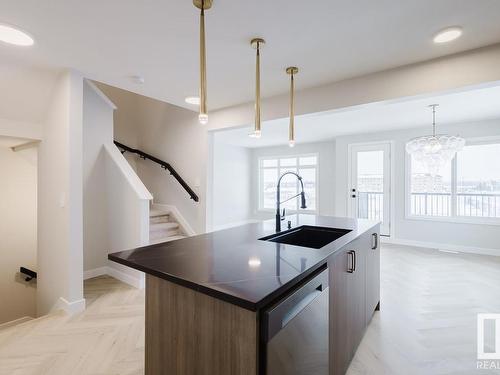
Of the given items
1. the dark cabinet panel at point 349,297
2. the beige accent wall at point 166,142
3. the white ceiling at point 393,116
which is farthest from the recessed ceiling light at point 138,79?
the dark cabinet panel at point 349,297

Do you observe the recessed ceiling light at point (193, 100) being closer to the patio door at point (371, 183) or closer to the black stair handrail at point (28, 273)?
the black stair handrail at point (28, 273)

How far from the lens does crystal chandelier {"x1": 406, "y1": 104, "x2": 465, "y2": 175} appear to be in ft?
12.1

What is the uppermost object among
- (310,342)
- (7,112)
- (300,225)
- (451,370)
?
(7,112)

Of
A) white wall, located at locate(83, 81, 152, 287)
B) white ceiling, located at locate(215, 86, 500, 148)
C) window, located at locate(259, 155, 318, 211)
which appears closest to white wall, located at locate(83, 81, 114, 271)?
white wall, located at locate(83, 81, 152, 287)

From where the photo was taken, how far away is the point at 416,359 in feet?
6.27

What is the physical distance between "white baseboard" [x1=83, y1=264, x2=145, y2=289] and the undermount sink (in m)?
2.06

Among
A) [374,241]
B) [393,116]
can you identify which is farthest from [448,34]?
[393,116]

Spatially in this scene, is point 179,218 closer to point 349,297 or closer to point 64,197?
point 64,197

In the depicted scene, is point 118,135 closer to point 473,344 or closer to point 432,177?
point 473,344

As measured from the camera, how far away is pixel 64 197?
2.52 meters

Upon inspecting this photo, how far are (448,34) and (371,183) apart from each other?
4123 millimetres

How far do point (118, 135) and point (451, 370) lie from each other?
5.48 meters

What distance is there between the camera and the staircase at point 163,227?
12.8ft

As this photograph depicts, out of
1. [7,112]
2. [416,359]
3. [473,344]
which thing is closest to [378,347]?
[416,359]
